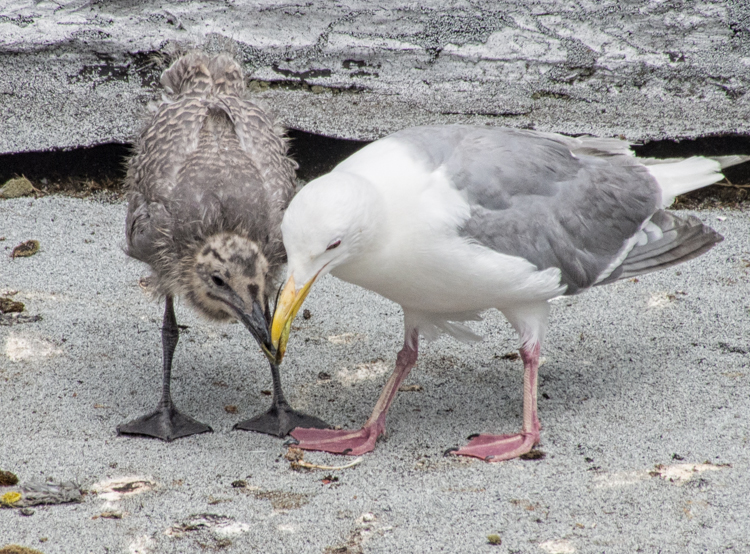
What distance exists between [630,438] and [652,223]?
3.38 feet

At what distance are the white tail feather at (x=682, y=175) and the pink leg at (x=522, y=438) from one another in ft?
3.32

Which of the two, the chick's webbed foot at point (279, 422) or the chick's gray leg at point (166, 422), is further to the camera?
the chick's webbed foot at point (279, 422)

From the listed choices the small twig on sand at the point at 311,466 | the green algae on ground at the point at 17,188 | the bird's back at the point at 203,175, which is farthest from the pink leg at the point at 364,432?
the green algae on ground at the point at 17,188

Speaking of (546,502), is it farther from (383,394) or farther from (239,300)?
(239,300)

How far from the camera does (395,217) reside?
2.92 metres

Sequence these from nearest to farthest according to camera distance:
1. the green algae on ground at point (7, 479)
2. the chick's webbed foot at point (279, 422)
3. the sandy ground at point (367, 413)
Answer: the sandy ground at point (367, 413), the green algae on ground at point (7, 479), the chick's webbed foot at point (279, 422)

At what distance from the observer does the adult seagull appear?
280cm

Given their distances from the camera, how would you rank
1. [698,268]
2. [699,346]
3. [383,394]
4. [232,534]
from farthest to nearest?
[698,268]
[699,346]
[383,394]
[232,534]

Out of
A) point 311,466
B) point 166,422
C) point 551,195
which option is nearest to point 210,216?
point 166,422

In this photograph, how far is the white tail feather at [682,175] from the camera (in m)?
3.74

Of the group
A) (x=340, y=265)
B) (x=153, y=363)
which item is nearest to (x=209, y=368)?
(x=153, y=363)

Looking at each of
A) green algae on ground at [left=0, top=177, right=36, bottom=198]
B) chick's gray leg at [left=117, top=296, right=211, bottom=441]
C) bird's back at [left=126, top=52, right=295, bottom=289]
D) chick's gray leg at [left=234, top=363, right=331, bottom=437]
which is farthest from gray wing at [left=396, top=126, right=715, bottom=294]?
green algae on ground at [left=0, top=177, right=36, bottom=198]

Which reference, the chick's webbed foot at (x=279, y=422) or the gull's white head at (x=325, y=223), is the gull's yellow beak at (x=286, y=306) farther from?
the chick's webbed foot at (x=279, y=422)

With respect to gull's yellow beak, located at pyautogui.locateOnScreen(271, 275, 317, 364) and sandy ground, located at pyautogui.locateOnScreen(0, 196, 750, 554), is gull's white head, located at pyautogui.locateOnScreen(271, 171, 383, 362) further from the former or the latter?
sandy ground, located at pyautogui.locateOnScreen(0, 196, 750, 554)
